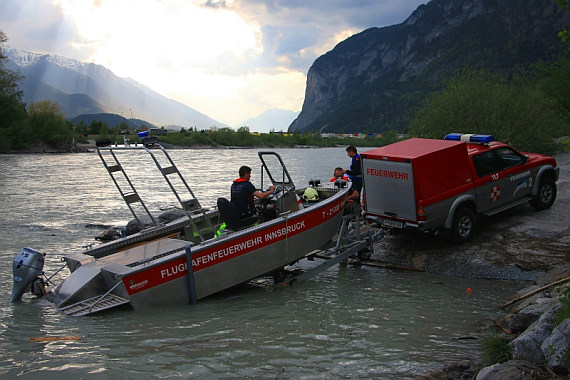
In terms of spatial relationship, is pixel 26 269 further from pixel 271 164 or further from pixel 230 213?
pixel 271 164

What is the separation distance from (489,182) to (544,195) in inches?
83.3

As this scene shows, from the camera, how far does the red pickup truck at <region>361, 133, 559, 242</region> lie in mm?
9984

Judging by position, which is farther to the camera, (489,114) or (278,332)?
(489,114)

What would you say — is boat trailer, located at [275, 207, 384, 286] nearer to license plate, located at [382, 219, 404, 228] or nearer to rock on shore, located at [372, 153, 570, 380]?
license plate, located at [382, 219, 404, 228]

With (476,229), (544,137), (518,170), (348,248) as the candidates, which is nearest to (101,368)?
(348,248)

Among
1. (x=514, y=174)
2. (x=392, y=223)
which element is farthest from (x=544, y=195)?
(x=392, y=223)

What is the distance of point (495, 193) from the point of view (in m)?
11.1

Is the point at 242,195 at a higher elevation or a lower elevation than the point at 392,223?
higher

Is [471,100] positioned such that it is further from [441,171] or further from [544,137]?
[441,171]

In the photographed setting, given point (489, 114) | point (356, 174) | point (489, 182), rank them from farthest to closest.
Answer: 1. point (489, 114)
2. point (356, 174)
3. point (489, 182)

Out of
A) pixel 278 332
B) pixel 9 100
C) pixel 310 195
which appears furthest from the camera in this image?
pixel 9 100

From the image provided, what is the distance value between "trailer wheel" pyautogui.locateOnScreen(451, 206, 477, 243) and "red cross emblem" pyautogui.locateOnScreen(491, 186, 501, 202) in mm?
719

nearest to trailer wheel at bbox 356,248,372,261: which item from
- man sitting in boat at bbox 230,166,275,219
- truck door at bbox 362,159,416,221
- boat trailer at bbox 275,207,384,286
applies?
boat trailer at bbox 275,207,384,286

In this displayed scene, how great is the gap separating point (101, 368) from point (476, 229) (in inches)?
329
